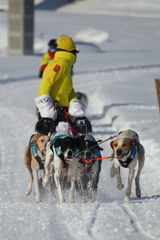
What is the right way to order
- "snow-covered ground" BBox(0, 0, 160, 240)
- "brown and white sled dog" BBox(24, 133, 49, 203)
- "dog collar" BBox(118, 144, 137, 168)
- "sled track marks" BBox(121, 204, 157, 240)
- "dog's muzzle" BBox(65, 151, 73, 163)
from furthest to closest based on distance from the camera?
"brown and white sled dog" BBox(24, 133, 49, 203) < "dog collar" BBox(118, 144, 137, 168) < "dog's muzzle" BBox(65, 151, 73, 163) < "snow-covered ground" BBox(0, 0, 160, 240) < "sled track marks" BBox(121, 204, 157, 240)

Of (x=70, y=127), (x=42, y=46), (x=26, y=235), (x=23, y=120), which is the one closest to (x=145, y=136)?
(x=70, y=127)

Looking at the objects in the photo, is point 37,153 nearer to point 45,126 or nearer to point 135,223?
point 45,126

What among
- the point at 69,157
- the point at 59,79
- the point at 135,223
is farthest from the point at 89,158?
the point at 59,79

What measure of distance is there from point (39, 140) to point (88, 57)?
20417 millimetres

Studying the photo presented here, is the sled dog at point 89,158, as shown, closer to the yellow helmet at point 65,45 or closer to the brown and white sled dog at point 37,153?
the brown and white sled dog at point 37,153

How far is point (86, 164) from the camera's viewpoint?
16.1ft

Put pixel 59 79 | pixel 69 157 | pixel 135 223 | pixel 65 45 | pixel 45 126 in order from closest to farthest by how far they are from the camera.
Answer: pixel 135 223
pixel 69 157
pixel 45 126
pixel 59 79
pixel 65 45

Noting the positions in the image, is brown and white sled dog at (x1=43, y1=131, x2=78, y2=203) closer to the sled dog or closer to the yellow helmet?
the sled dog

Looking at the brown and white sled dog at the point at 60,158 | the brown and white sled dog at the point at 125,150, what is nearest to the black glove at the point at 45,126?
the brown and white sled dog at the point at 60,158

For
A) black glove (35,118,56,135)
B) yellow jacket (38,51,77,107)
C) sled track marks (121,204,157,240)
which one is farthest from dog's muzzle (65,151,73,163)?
yellow jacket (38,51,77,107)

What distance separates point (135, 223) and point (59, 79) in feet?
9.32

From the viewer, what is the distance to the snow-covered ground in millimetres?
3811

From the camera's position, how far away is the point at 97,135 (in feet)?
30.1

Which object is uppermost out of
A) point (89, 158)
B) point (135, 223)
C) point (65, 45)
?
point (65, 45)
